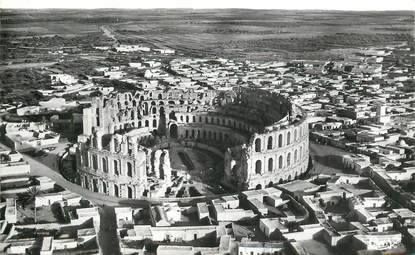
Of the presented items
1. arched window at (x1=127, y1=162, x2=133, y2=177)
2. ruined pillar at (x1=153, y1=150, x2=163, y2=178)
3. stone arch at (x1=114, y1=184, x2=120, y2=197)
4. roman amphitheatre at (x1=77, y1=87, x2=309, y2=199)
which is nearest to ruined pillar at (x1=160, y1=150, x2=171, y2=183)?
roman amphitheatre at (x1=77, y1=87, x2=309, y2=199)

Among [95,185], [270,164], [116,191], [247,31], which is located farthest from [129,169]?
[247,31]

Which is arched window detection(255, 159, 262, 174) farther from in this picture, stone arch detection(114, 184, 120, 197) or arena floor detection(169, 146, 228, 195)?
stone arch detection(114, 184, 120, 197)

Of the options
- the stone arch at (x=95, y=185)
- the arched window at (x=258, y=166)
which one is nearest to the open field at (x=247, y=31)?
the arched window at (x=258, y=166)

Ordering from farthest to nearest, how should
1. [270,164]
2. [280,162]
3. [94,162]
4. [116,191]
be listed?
[280,162] < [270,164] < [94,162] < [116,191]

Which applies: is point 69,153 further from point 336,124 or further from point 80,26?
point 80,26

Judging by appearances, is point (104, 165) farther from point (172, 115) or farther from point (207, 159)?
point (172, 115)
